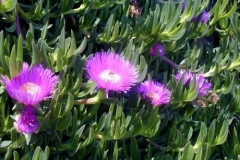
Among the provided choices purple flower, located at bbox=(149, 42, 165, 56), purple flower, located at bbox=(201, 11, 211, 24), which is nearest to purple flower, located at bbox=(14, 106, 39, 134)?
purple flower, located at bbox=(149, 42, 165, 56)

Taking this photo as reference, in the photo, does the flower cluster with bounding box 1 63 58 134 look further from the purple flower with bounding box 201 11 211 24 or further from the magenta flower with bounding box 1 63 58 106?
the purple flower with bounding box 201 11 211 24

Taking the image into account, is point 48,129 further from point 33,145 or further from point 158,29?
point 158,29

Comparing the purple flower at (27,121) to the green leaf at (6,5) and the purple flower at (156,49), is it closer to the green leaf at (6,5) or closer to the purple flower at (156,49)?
the green leaf at (6,5)

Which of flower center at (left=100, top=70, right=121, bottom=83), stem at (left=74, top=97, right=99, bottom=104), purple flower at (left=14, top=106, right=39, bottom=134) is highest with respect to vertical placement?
flower center at (left=100, top=70, right=121, bottom=83)

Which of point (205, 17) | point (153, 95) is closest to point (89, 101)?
point (153, 95)

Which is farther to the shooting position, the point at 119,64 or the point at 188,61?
the point at 188,61

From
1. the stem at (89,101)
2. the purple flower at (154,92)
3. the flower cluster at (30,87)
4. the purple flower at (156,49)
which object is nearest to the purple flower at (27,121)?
the flower cluster at (30,87)

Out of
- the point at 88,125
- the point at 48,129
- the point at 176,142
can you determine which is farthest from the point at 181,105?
the point at 48,129
